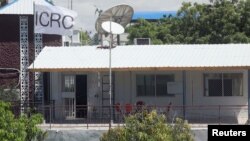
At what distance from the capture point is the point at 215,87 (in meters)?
26.4

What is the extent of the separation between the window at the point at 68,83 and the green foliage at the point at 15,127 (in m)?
9.06

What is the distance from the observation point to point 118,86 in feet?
88.0

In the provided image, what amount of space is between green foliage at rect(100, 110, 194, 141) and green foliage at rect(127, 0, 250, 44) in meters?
25.6

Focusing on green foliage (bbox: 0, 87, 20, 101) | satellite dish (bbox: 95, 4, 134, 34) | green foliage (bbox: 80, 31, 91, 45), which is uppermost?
green foliage (bbox: 80, 31, 91, 45)

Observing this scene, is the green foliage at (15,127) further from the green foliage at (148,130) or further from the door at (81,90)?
the door at (81,90)

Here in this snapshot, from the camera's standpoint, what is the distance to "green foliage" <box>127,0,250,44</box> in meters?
42.6

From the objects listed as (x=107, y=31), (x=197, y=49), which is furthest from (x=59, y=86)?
(x=197, y=49)

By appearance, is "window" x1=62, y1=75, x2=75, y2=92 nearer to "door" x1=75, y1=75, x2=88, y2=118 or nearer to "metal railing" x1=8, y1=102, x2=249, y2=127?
"door" x1=75, y1=75, x2=88, y2=118

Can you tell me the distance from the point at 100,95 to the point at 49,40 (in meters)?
3.57

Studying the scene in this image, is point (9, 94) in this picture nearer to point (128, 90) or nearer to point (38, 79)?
point (38, 79)

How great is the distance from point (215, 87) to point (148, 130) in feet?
33.5

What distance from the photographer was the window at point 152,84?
26719mm

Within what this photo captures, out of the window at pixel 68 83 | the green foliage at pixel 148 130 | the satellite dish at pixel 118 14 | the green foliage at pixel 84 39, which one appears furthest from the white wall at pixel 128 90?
the green foliage at pixel 84 39

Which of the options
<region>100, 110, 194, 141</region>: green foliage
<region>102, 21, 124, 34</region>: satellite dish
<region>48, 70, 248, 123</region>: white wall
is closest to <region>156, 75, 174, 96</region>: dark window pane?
<region>48, 70, 248, 123</region>: white wall
